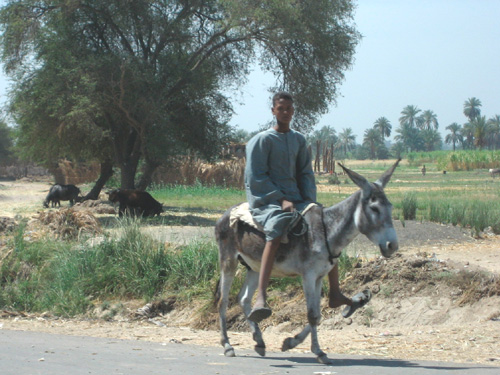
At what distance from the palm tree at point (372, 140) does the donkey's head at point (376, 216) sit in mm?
164004

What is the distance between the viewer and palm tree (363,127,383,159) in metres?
170

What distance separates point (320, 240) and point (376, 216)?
24.0 inches

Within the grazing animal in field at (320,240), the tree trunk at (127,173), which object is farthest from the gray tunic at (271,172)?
the tree trunk at (127,173)

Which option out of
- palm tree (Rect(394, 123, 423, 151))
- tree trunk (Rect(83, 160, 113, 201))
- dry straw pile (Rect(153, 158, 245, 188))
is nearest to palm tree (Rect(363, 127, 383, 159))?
palm tree (Rect(394, 123, 423, 151))

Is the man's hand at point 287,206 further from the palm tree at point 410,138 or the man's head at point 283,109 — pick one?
the palm tree at point 410,138

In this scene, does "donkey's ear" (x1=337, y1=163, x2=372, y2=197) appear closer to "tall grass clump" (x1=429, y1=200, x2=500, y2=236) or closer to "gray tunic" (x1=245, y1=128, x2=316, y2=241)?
"gray tunic" (x1=245, y1=128, x2=316, y2=241)

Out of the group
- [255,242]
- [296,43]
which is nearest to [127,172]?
[296,43]

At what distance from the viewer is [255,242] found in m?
7.14

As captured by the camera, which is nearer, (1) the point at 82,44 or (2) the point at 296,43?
(1) the point at 82,44

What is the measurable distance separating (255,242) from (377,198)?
1.36 meters

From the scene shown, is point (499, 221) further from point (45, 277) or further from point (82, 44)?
point (82, 44)

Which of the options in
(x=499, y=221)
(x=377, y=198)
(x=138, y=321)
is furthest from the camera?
(x=499, y=221)

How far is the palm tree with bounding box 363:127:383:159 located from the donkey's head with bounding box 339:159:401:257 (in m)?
164

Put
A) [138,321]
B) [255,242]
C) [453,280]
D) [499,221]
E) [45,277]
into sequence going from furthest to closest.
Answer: [499,221]
[45,277]
[138,321]
[453,280]
[255,242]
